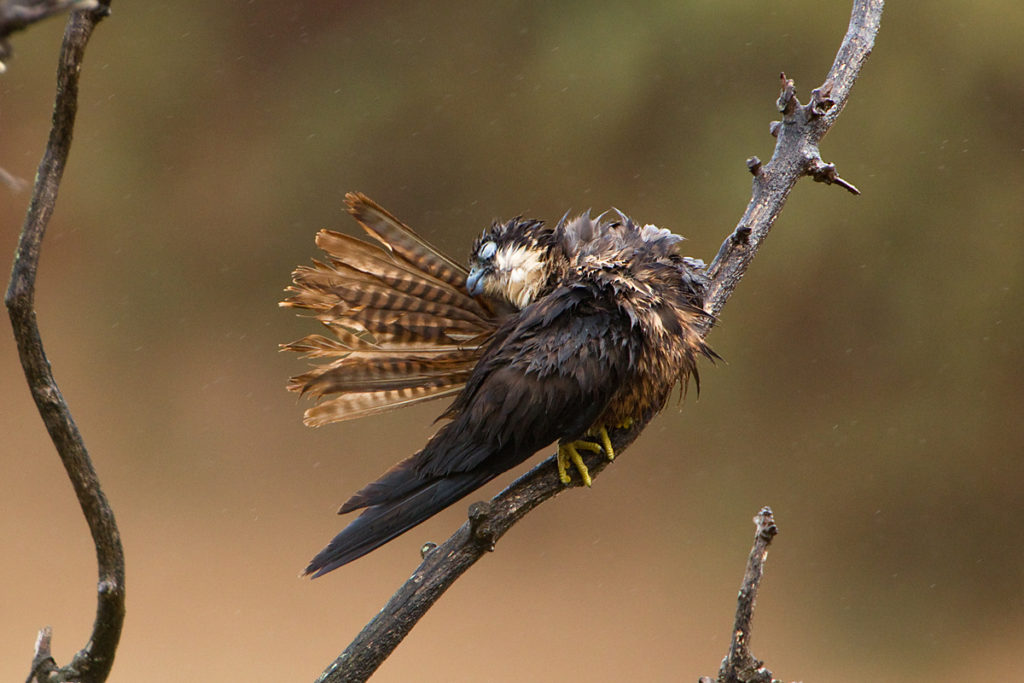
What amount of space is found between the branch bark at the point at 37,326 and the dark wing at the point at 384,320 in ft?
1.61

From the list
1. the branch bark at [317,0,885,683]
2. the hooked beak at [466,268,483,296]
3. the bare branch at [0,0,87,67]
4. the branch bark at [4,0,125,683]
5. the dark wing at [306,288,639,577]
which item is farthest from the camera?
the hooked beak at [466,268,483,296]

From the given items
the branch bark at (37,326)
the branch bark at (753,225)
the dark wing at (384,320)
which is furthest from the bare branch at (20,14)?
the dark wing at (384,320)

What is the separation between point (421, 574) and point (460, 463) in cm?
18

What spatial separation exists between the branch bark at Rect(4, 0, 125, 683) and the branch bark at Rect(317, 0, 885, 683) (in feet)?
1.01

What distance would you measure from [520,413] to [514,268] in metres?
0.28

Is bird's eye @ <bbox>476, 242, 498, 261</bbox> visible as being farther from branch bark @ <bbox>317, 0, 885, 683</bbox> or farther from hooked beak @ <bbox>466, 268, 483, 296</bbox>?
branch bark @ <bbox>317, 0, 885, 683</bbox>

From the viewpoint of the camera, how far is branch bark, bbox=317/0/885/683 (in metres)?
1.05

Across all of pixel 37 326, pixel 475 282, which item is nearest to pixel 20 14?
pixel 37 326

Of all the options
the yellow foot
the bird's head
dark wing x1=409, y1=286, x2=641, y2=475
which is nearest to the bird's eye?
the bird's head

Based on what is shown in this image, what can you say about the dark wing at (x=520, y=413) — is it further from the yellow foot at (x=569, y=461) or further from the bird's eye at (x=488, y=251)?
the bird's eye at (x=488, y=251)

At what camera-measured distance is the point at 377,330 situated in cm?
141

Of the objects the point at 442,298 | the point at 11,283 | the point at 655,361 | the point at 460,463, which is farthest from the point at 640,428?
the point at 11,283

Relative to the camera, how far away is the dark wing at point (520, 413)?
1.17 m

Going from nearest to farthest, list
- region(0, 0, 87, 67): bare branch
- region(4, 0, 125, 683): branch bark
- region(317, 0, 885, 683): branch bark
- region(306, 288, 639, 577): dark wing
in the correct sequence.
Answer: region(0, 0, 87, 67): bare branch, region(4, 0, 125, 683): branch bark, region(317, 0, 885, 683): branch bark, region(306, 288, 639, 577): dark wing
